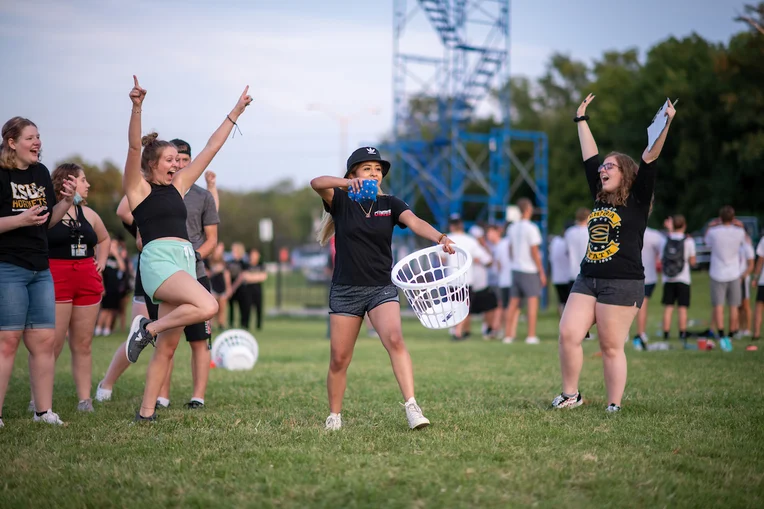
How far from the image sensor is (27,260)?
607 cm

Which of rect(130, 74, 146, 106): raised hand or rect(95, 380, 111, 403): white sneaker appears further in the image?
→ rect(95, 380, 111, 403): white sneaker

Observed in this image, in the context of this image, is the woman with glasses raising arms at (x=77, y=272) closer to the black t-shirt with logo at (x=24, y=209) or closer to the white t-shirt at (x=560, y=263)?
the black t-shirt with logo at (x=24, y=209)

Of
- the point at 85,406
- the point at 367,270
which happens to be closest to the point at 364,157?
the point at 367,270

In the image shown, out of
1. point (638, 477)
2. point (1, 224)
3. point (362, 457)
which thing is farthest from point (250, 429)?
point (638, 477)

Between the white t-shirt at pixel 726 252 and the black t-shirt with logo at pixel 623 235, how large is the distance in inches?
301

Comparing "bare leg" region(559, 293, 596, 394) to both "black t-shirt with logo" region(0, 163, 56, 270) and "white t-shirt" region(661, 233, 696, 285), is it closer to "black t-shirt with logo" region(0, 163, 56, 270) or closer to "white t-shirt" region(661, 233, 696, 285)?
"black t-shirt with logo" region(0, 163, 56, 270)

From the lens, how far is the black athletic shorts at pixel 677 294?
523 inches

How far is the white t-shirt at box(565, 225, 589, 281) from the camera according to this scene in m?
13.7

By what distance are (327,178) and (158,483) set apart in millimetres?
2370

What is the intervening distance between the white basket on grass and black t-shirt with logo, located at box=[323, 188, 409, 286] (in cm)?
542

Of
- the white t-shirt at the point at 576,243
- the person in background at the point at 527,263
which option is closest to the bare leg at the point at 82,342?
the white t-shirt at the point at 576,243

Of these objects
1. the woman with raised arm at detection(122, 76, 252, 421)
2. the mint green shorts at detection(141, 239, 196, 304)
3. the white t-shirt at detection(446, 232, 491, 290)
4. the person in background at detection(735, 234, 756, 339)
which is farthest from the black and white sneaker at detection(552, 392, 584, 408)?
the white t-shirt at detection(446, 232, 491, 290)

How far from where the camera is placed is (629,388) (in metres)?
7.91

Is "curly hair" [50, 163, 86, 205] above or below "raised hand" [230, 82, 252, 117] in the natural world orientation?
below
